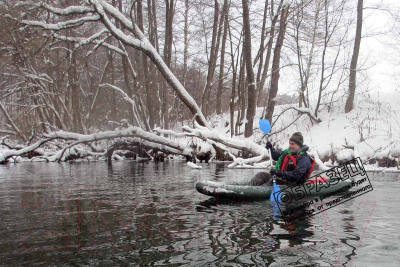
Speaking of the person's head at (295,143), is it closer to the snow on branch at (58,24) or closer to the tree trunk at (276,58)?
the tree trunk at (276,58)

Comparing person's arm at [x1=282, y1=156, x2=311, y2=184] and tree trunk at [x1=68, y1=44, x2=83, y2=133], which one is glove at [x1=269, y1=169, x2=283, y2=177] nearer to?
person's arm at [x1=282, y1=156, x2=311, y2=184]

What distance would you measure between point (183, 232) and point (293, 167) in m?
2.77

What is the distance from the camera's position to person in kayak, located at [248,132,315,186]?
240 inches

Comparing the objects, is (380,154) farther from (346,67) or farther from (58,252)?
(58,252)

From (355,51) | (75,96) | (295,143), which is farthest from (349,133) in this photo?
(75,96)

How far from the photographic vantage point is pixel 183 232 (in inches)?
169

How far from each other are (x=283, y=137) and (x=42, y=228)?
515 inches

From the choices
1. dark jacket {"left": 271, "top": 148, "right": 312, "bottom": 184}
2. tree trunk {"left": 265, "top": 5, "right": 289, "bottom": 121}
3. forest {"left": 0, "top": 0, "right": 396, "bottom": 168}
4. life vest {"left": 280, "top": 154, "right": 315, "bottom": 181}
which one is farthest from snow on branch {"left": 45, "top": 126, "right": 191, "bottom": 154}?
dark jacket {"left": 271, "top": 148, "right": 312, "bottom": 184}

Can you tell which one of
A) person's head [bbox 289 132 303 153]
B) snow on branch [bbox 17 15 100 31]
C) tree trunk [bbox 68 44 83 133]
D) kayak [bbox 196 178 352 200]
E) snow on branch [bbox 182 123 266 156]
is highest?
snow on branch [bbox 17 15 100 31]

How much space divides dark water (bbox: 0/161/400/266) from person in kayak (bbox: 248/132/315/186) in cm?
55

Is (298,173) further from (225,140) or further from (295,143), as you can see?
(225,140)

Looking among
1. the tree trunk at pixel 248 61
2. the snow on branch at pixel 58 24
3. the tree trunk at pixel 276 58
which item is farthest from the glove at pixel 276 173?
the snow on branch at pixel 58 24

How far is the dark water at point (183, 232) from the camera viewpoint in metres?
3.37

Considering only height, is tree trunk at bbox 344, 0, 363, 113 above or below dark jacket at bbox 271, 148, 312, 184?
above
